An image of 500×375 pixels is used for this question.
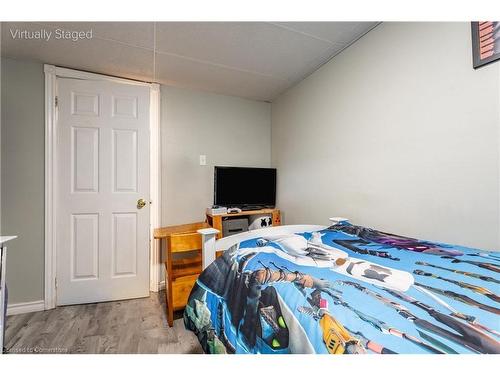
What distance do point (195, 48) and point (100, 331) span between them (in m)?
2.33

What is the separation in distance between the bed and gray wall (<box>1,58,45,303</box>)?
1797 millimetres

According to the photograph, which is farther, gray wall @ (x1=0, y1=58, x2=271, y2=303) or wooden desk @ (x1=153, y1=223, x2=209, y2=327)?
gray wall @ (x1=0, y1=58, x2=271, y2=303)

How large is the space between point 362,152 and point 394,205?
18.1 inches

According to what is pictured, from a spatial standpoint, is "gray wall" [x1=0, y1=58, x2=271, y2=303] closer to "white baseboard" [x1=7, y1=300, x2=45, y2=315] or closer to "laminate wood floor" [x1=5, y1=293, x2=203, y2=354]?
"white baseboard" [x1=7, y1=300, x2=45, y2=315]

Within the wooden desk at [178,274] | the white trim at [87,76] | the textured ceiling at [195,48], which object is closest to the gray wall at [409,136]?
the textured ceiling at [195,48]

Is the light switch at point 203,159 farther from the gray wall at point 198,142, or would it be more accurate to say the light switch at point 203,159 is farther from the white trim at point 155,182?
the white trim at point 155,182

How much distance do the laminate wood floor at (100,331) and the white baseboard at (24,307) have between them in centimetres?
4

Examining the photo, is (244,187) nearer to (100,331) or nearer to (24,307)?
(100,331)

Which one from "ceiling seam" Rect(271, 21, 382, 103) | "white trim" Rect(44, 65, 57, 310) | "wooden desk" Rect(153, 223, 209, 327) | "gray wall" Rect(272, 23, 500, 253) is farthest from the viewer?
"white trim" Rect(44, 65, 57, 310)

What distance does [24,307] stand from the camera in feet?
6.56

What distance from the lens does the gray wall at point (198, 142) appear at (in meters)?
2.55

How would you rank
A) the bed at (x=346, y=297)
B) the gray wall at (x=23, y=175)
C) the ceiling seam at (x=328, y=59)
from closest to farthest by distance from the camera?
the bed at (x=346, y=297) → the ceiling seam at (x=328, y=59) → the gray wall at (x=23, y=175)

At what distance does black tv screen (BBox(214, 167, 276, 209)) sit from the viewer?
2.48 metres

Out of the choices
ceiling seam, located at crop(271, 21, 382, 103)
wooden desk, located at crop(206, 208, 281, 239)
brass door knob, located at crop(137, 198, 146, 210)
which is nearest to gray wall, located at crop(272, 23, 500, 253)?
ceiling seam, located at crop(271, 21, 382, 103)
